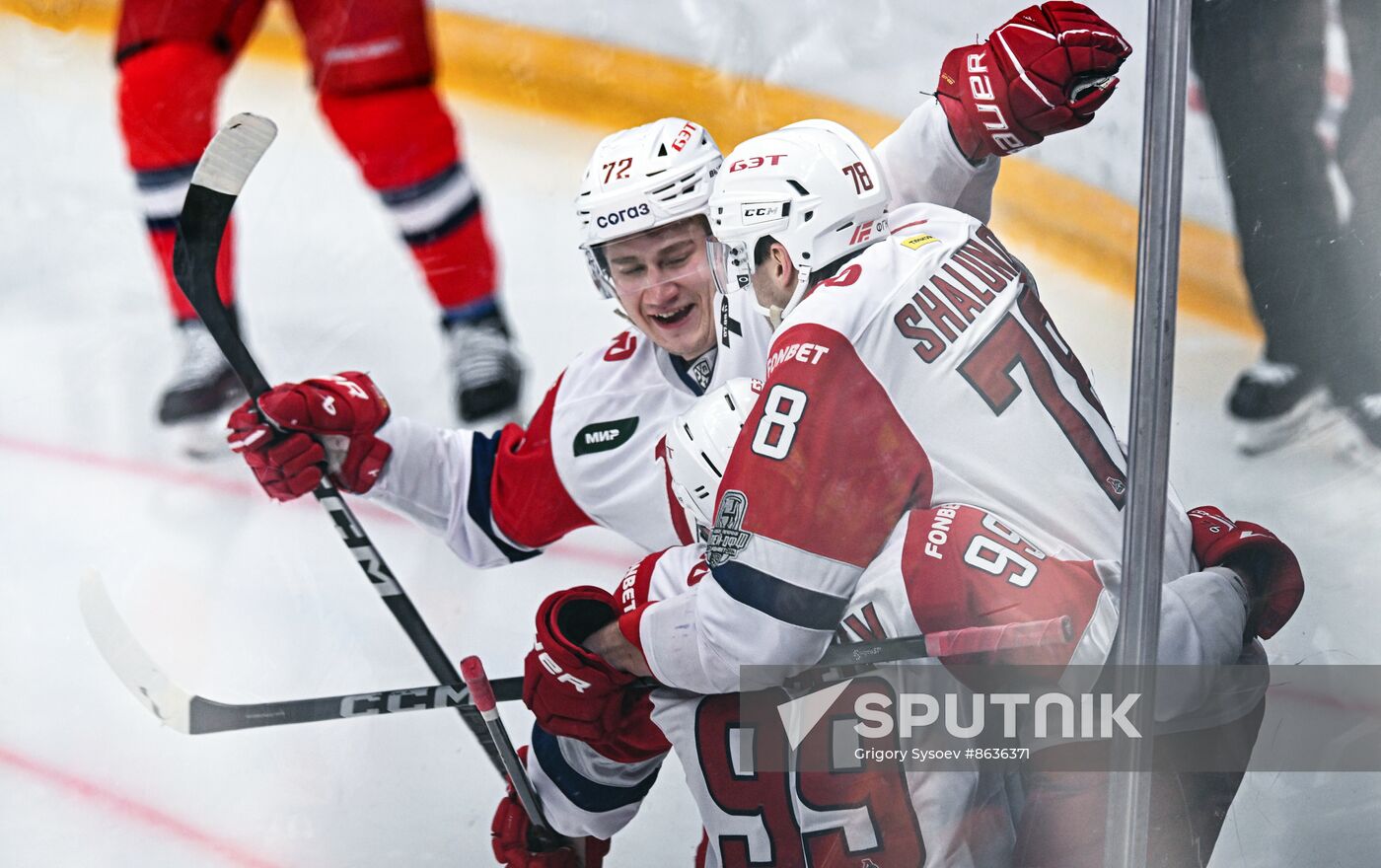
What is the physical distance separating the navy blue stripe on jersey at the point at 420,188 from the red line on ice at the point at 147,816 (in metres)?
0.84

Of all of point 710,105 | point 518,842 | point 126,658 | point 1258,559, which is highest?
point 710,105

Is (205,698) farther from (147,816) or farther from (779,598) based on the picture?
(779,598)

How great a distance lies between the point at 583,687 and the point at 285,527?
425mm

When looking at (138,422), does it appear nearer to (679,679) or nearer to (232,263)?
(232,263)

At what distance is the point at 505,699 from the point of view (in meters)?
1.54

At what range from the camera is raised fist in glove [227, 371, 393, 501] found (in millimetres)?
1498

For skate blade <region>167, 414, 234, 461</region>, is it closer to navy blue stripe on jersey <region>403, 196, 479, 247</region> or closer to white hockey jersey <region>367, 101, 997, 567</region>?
white hockey jersey <region>367, 101, 997, 567</region>

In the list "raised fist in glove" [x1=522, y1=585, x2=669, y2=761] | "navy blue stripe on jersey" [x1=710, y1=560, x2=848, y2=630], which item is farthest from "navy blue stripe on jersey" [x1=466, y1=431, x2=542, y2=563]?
"navy blue stripe on jersey" [x1=710, y1=560, x2=848, y2=630]

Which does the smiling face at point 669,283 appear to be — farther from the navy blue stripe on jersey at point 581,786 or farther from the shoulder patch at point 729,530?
the navy blue stripe on jersey at point 581,786

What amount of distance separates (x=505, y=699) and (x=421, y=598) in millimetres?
164

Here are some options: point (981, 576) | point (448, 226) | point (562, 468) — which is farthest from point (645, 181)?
point (981, 576)

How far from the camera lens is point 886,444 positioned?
131 cm

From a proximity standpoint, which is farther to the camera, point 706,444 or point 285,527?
point 285,527

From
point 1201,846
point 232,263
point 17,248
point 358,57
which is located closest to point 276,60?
point 358,57
